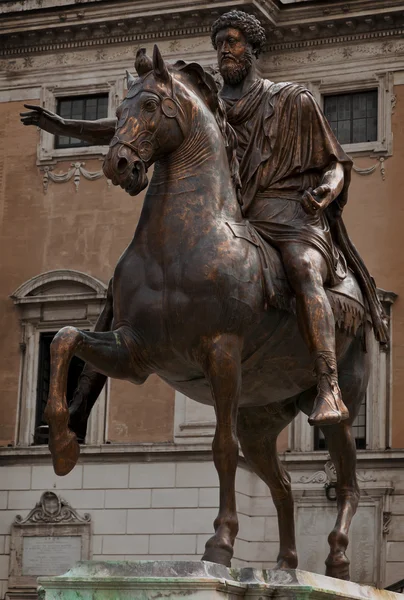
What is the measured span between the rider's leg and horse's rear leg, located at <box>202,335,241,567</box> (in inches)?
16.7

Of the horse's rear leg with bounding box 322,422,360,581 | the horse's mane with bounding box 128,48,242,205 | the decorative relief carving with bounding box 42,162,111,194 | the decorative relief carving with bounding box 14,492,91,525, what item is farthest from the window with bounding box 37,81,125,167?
the horse's mane with bounding box 128,48,242,205

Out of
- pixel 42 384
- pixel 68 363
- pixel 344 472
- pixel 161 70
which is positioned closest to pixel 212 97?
pixel 161 70

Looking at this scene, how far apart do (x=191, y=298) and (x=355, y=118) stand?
20.2m

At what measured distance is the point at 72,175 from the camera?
2912 centimetres

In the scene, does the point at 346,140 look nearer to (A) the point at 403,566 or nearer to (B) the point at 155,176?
(A) the point at 403,566

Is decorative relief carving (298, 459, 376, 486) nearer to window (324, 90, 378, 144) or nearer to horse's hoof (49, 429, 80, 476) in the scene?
window (324, 90, 378, 144)

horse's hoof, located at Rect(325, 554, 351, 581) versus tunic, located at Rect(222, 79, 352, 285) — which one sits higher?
tunic, located at Rect(222, 79, 352, 285)

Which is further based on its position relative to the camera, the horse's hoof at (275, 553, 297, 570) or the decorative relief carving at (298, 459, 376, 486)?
the decorative relief carving at (298, 459, 376, 486)

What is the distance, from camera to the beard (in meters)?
9.31

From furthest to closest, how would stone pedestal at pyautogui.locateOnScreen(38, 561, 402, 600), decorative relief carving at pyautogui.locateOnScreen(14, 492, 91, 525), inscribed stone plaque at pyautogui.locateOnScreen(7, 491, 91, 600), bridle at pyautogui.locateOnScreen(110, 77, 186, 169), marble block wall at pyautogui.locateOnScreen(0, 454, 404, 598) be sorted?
1. decorative relief carving at pyautogui.locateOnScreen(14, 492, 91, 525)
2. inscribed stone plaque at pyautogui.locateOnScreen(7, 491, 91, 600)
3. marble block wall at pyautogui.locateOnScreen(0, 454, 404, 598)
4. bridle at pyautogui.locateOnScreen(110, 77, 186, 169)
5. stone pedestal at pyautogui.locateOnScreen(38, 561, 402, 600)

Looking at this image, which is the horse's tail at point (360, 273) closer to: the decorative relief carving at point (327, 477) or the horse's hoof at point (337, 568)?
the horse's hoof at point (337, 568)

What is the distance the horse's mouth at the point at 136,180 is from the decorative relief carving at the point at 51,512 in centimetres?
1990

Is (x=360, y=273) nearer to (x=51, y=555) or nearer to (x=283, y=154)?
(x=283, y=154)

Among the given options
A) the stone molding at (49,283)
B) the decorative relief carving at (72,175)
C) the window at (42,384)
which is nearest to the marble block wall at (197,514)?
the window at (42,384)
